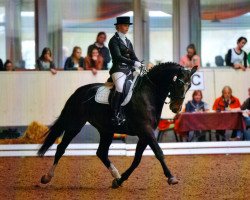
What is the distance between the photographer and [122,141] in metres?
19.0

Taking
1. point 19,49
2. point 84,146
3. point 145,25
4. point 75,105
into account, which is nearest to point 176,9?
point 145,25

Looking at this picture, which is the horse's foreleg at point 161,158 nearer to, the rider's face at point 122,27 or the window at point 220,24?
the rider's face at point 122,27

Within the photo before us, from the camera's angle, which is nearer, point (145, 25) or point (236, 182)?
point (236, 182)

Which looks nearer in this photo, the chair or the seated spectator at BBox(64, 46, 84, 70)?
the chair

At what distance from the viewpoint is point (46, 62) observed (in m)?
19.4

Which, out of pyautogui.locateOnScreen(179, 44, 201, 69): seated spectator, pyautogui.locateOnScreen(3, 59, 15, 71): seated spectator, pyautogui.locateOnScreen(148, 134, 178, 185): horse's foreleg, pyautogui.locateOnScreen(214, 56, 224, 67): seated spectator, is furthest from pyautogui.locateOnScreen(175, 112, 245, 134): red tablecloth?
pyautogui.locateOnScreen(148, 134, 178, 185): horse's foreleg

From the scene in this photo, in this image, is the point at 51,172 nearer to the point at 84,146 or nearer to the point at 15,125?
the point at 84,146

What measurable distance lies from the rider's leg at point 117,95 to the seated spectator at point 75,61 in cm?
769

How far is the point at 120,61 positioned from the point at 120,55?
0.09m

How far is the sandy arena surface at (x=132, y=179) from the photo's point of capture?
34.6 feet

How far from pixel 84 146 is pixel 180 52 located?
17.5ft

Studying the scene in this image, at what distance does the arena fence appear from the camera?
16984 mm

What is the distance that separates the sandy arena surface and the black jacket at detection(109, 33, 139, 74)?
5.34ft

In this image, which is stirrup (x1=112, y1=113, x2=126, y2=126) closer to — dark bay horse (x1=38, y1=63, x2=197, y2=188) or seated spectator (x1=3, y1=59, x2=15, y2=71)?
dark bay horse (x1=38, y1=63, x2=197, y2=188)
